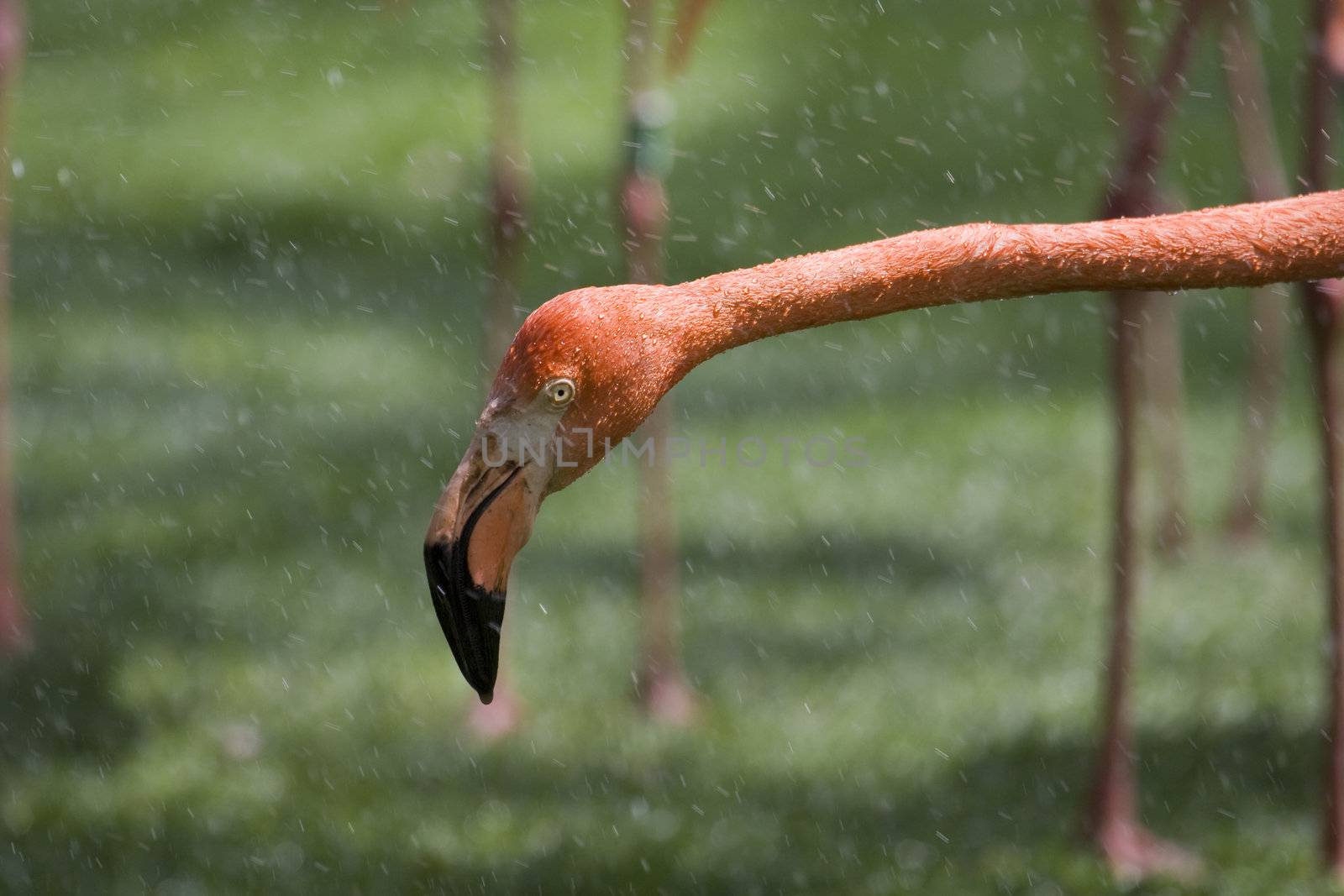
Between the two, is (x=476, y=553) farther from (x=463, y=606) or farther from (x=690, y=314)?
(x=690, y=314)

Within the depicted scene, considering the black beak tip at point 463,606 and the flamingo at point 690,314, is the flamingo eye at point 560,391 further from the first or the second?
the black beak tip at point 463,606

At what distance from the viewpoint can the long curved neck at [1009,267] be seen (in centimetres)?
196

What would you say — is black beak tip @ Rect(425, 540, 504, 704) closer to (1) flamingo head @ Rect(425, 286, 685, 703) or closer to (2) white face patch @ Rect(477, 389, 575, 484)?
(1) flamingo head @ Rect(425, 286, 685, 703)

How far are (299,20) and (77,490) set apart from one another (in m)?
5.06

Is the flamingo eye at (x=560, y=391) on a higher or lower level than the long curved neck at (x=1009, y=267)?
lower

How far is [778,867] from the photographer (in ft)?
10.9

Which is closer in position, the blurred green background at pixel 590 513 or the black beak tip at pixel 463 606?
the black beak tip at pixel 463 606

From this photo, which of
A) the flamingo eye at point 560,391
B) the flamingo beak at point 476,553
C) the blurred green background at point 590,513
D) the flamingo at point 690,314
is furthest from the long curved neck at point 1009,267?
the blurred green background at point 590,513

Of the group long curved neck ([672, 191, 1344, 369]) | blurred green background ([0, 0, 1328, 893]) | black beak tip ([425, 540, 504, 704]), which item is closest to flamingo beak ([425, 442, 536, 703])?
black beak tip ([425, 540, 504, 704])

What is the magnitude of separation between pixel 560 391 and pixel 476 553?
20cm

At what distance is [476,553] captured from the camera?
1.87 m

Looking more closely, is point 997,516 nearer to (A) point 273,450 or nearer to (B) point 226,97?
(A) point 273,450

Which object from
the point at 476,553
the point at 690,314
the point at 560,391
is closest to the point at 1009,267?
the point at 690,314

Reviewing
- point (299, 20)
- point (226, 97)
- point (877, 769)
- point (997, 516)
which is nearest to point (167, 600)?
point (877, 769)
